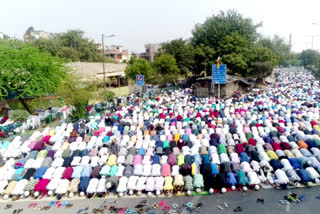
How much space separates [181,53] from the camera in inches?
1053

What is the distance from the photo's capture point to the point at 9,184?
7.44 m

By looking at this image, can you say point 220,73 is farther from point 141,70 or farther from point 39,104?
point 39,104

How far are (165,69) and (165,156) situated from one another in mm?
17364

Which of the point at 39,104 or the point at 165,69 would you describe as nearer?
the point at 39,104

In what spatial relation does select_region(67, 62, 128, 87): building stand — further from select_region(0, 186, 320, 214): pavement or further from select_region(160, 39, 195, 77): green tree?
select_region(0, 186, 320, 214): pavement

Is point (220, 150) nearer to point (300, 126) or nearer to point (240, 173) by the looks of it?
point (240, 173)

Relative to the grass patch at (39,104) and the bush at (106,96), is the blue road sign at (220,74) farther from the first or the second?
the grass patch at (39,104)

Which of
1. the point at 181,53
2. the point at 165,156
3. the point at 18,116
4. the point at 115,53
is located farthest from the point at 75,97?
the point at 115,53

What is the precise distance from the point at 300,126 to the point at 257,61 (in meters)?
17.0

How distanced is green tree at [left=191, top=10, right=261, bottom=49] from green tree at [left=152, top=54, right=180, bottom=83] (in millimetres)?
6030

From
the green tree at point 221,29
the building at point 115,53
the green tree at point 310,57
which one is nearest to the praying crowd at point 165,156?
the green tree at point 221,29

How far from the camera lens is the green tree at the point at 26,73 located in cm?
1387

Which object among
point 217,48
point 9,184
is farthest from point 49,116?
point 217,48

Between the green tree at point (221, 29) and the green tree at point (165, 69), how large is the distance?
6.03 meters
